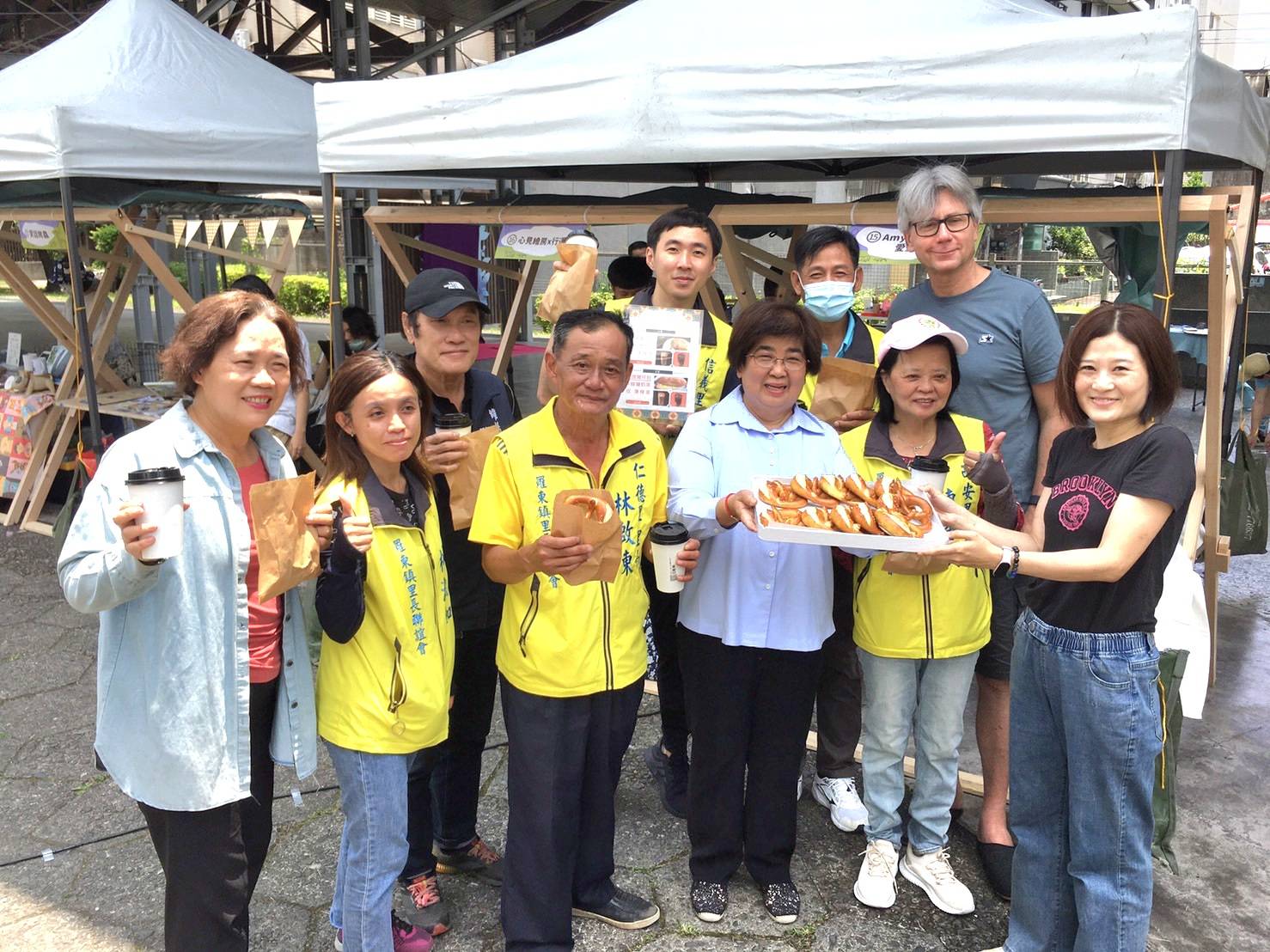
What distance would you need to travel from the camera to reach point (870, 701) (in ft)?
9.58

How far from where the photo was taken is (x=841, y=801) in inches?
134

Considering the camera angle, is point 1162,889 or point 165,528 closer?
point 165,528

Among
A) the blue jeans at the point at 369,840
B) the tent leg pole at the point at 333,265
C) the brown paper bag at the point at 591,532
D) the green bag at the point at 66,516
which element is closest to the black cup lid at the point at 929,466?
the brown paper bag at the point at 591,532

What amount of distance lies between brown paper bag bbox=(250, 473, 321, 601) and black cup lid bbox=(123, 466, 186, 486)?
20 cm

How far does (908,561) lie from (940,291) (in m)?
0.93

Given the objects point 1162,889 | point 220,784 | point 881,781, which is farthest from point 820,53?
point 1162,889

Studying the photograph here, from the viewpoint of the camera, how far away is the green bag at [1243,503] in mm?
4625

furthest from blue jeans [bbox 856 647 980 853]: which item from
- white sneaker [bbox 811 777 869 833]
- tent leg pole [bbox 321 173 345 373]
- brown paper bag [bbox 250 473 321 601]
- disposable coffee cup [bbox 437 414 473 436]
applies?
tent leg pole [bbox 321 173 345 373]

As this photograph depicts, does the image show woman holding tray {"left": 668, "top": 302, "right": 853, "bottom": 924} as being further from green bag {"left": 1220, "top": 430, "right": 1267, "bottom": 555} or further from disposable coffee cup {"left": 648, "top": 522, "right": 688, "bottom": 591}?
green bag {"left": 1220, "top": 430, "right": 1267, "bottom": 555}

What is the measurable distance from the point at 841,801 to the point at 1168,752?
1.15m

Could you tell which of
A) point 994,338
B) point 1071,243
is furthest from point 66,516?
point 1071,243

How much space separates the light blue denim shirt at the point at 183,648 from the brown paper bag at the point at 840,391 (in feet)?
5.74

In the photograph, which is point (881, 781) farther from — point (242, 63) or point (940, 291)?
point (242, 63)

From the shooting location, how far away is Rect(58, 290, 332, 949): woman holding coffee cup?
1949 millimetres
